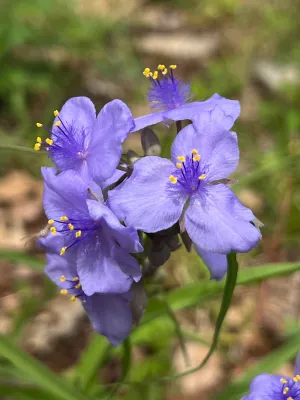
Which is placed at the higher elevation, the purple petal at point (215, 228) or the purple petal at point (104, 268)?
the purple petal at point (215, 228)

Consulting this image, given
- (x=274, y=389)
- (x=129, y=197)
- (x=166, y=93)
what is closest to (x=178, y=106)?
(x=166, y=93)


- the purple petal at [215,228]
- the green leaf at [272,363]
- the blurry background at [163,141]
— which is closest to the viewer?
the purple petal at [215,228]

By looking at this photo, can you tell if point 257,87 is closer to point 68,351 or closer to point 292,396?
point 68,351

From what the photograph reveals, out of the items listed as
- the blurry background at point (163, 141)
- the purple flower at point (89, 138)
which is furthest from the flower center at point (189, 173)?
→ the blurry background at point (163, 141)

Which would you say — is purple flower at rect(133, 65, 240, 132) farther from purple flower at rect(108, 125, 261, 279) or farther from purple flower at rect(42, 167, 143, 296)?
purple flower at rect(42, 167, 143, 296)

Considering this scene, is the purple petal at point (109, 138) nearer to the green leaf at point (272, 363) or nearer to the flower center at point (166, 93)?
the flower center at point (166, 93)

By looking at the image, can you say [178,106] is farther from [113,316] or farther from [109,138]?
[113,316]
